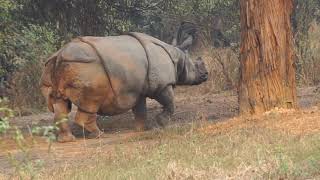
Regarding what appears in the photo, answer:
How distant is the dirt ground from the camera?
9.11 meters

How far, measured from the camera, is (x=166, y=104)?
12484 mm

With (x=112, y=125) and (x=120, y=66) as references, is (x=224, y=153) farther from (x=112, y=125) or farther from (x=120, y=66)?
(x=112, y=125)

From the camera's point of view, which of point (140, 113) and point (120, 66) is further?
point (140, 113)

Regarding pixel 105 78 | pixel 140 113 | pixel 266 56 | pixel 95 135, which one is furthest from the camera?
pixel 140 113

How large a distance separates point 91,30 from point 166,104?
3742 millimetres

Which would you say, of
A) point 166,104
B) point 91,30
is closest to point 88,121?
point 166,104

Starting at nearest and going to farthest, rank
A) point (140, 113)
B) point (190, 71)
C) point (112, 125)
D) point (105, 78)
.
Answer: point (105, 78)
point (140, 113)
point (112, 125)
point (190, 71)

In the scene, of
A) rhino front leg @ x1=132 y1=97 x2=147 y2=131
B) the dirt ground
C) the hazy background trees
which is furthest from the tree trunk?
the hazy background trees

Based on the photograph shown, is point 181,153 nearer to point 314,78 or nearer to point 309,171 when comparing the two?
point 309,171

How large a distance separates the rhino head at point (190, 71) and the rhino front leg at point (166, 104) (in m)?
1.01

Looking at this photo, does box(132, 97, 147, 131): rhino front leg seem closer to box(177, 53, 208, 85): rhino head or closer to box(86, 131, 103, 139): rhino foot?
box(86, 131, 103, 139): rhino foot

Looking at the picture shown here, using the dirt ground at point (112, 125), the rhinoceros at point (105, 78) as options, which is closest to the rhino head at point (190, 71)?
the dirt ground at point (112, 125)

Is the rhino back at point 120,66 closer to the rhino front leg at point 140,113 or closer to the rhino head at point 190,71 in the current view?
the rhino front leg at point 140,113

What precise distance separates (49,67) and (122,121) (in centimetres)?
255
